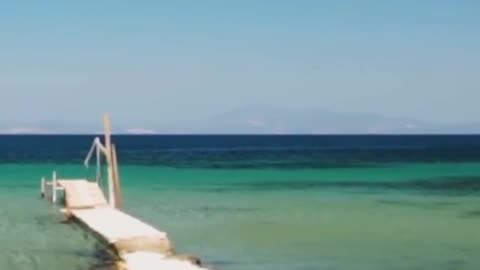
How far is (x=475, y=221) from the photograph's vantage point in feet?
96.2

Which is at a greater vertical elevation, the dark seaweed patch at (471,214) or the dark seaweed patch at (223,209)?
the dark seaweed patch at (223,209)

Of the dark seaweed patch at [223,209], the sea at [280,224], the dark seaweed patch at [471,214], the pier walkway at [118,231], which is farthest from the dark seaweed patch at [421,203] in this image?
the pier walkway at [118,231]

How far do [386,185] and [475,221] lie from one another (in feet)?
59.1

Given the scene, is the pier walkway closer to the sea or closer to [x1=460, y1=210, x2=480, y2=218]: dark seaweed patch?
the sea

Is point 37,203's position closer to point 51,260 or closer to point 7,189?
point 7,189

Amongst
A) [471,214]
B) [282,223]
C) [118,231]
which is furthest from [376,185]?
[118,231]

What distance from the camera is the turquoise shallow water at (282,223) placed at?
839 inches

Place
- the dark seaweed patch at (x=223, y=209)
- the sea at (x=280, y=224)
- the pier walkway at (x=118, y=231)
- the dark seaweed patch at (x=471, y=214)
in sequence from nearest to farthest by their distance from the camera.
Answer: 1. the pier walkway at (x=118, y=231)
2. the sea at (x=280, y=224)
3. the dark seaweed patch at (x=471, y=214)
4. the dark seaweed patch at (x=223, y=209)

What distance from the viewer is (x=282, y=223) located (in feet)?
94.1

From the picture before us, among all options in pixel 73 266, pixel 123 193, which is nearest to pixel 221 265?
pixel 73 266

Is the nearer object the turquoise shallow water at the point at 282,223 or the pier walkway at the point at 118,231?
the pier walkway at the point at 118,231

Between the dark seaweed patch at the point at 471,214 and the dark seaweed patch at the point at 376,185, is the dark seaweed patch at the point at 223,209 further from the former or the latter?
the dark seaweed patch at the point at 376,185

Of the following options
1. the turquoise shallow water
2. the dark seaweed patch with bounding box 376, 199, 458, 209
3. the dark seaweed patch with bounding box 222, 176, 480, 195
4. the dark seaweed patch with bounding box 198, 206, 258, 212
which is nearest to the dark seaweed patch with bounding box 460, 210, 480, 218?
the turquoise shallow water

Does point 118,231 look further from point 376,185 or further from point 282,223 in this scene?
point 376,185
